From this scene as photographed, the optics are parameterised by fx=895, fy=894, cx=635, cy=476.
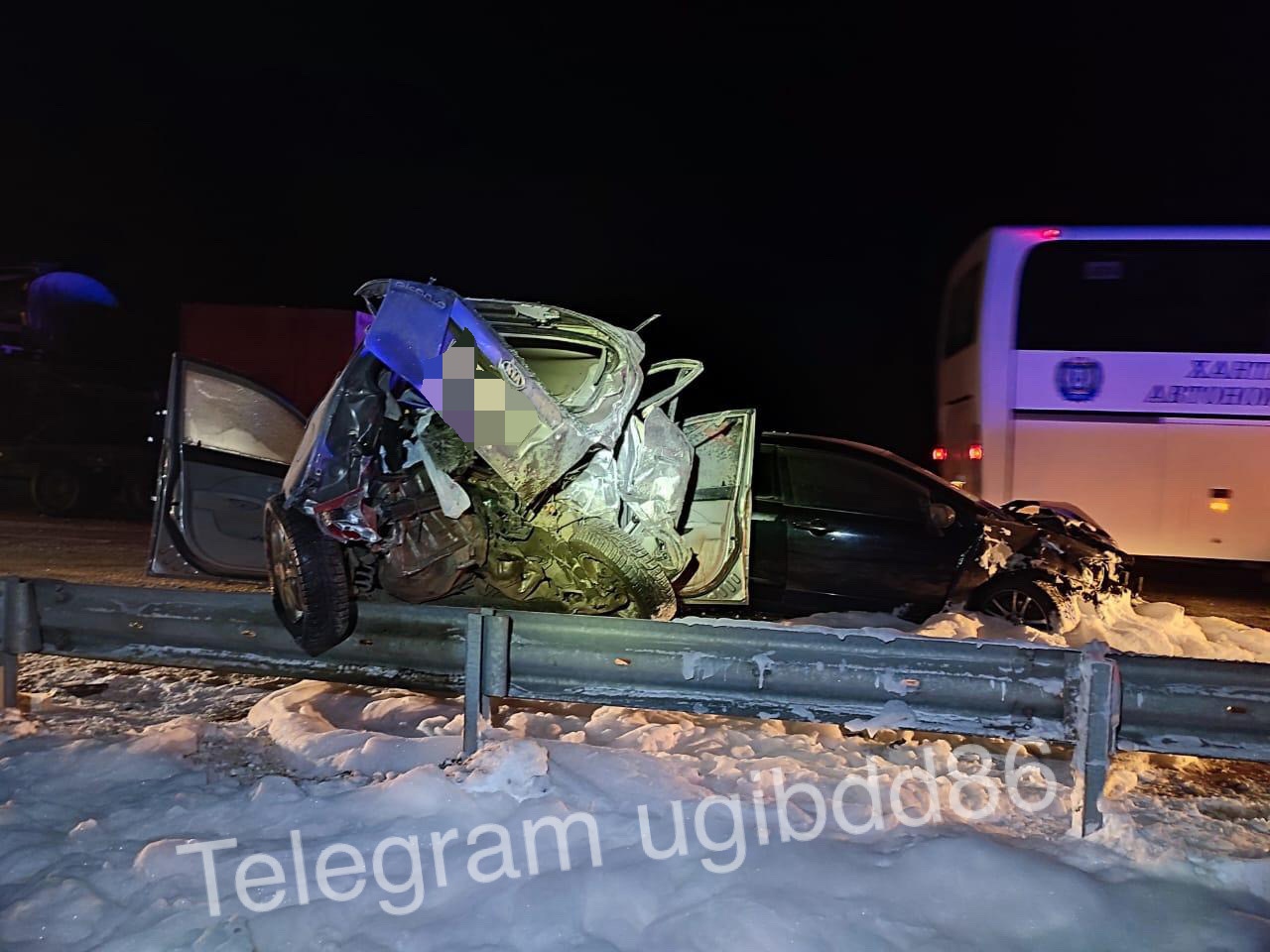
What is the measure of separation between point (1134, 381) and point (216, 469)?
28.6 ft

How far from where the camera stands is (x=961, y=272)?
1062 cm

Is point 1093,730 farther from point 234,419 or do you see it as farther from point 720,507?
point 234,419

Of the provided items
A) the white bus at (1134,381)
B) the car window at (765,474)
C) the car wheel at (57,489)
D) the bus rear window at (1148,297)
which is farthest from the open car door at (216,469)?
the car wheel at (57,489)

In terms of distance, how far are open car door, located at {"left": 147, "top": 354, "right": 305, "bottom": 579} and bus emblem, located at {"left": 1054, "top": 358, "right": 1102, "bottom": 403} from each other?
25.0ft

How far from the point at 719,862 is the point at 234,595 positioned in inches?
100

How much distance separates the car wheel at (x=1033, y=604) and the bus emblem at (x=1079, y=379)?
3749 mm

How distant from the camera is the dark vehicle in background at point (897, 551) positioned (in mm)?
6480

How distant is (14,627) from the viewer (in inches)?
168

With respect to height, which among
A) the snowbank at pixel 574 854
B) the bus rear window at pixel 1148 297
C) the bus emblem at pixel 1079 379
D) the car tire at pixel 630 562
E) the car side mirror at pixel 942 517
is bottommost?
the snowbank at pixel 574 854

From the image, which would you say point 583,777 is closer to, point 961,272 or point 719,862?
point 719,862

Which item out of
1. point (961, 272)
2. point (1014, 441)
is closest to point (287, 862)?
point (1014, 441)

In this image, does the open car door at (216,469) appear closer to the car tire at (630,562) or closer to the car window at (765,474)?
the car tire at (630,562)

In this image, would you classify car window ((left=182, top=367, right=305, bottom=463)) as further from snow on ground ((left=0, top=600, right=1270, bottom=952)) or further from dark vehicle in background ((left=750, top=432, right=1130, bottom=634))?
dark vehicle in background ((left=750, top=432, right=1130, bottom=634))

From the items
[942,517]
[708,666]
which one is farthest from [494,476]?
[942,517]
